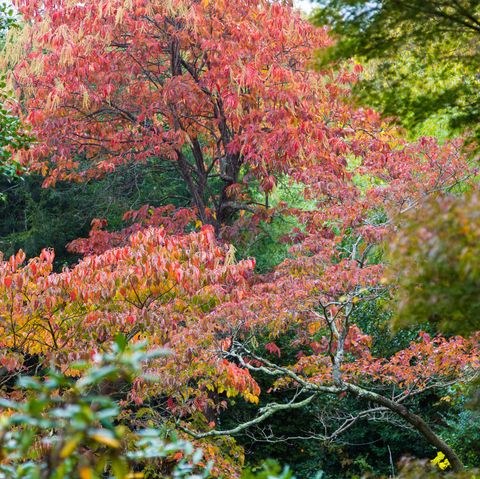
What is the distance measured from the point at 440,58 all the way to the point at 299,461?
852cm

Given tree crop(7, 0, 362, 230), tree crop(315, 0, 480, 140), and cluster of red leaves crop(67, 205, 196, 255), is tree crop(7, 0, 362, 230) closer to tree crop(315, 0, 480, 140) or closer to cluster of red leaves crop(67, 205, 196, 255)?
cluster of red leaves crop(67, 205, 196, 255)

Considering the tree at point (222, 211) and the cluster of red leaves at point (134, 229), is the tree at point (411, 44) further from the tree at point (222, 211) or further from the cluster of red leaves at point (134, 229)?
the cluster of red leaves at point (134, 229)

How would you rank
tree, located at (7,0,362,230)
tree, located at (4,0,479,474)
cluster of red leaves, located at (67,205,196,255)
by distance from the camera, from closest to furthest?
tree, located at (4,0,479,474) < tree, located at (7,0,362,230) < cluster of red leaves, located at (67,205,196,255)

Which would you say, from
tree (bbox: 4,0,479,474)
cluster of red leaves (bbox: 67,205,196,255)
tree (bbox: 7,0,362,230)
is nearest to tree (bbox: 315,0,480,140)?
tree (bbox: 4,0,479,474)

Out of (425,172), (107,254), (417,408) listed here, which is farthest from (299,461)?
(107,254)

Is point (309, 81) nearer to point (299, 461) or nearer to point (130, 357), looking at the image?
point (299, 461)

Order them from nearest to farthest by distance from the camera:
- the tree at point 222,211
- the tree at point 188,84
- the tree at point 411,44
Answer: the tree at point 411,44 < the tree at point 222,211 < the tree at point 188,84

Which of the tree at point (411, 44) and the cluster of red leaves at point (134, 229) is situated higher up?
the tree at point (411, 44)

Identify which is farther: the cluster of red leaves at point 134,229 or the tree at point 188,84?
the cluster of red leaves at point 134,229

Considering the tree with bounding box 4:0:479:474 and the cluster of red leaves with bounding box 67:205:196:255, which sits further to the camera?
the cluster of red leaves with bounding box 67:205:196:255

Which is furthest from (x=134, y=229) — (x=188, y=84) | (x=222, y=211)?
(x=188, y=84)

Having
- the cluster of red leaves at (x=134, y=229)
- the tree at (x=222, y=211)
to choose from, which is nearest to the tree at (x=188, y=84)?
the tree at (x=222, y=211)

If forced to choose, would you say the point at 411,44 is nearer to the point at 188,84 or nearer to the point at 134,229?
the point at 188,84

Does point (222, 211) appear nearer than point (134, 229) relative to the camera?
No
